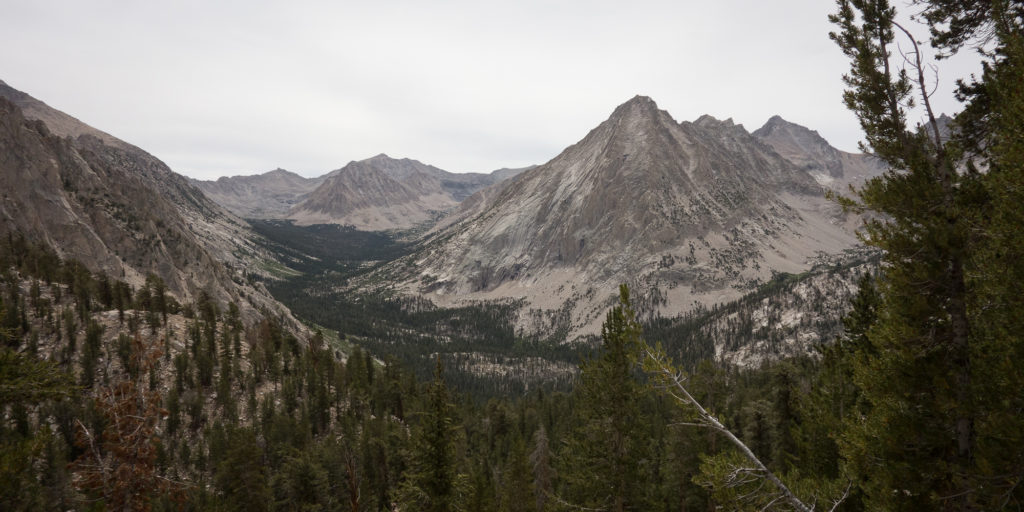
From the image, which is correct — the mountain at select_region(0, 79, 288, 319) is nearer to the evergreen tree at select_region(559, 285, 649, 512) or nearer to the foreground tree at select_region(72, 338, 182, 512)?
the foreground tree at select_region(72, 338, 182, 512)

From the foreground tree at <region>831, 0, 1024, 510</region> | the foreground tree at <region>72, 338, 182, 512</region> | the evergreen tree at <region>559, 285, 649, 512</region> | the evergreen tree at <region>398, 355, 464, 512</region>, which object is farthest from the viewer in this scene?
the evergreen tree at <region>398, 355, 464, 512</region>

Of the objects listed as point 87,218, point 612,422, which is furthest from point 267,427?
point 87,218

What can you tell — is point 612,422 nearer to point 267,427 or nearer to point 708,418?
point 708,418

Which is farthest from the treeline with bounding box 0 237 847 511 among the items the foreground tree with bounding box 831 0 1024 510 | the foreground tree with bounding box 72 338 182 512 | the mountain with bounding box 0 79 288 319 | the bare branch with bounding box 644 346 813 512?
the mountain with bounding box 0 79 288 319

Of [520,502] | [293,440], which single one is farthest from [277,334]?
[520,502]

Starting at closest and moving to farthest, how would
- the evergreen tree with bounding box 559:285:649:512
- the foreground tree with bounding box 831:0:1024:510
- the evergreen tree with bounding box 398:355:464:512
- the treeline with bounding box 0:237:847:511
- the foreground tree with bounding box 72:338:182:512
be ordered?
the foreground tree with bounding box 831:0:1024:510, the foreground tree with bounding box 72:338:182:512, the treeline with bounding box 0:237:847:511, the evergreen tree with bounding box 559:285:649:512, the evergreen tree with bounding box 398:355:464:512

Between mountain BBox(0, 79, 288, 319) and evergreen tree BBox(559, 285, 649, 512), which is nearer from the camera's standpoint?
evergreen tree BBox(559, 285, 649, 512)

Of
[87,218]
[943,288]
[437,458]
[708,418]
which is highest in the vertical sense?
[87,218]

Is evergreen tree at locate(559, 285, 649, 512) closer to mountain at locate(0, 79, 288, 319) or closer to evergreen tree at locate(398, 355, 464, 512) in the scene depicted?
evergreen tree at locate(398, 355, 464, 512)

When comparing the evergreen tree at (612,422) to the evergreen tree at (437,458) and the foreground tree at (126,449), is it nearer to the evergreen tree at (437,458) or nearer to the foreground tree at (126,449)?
the evergreen tree at (437,458)

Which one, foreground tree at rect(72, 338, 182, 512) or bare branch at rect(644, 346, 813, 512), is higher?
bare branch at rect(644, 346, 813, 512)

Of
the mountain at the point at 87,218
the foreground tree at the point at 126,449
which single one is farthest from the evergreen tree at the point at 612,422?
the mountain at the point at 87,218

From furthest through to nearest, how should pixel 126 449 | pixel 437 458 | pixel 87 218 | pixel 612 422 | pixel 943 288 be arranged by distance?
pixel 87 218 < pixel 437 458 < pixel 612 422 < pixel 126 449 < pixel 943 288

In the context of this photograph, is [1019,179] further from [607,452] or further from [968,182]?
[607,452]
